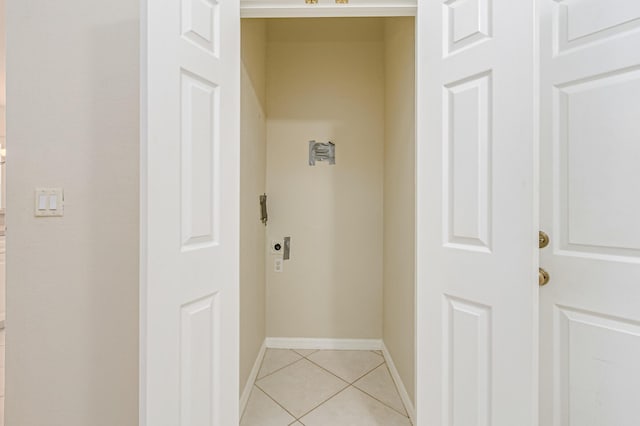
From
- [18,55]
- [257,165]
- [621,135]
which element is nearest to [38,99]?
[18,55]

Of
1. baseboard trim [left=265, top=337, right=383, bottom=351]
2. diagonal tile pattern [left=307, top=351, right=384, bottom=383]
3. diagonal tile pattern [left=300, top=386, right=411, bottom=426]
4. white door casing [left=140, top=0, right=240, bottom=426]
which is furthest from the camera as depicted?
baseboard trim [left=265, top=337, right=383, bottom=351]

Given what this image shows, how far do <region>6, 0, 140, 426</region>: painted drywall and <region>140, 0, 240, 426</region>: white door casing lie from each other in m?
0.42

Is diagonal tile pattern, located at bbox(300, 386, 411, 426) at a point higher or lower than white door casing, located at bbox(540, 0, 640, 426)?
Result: lower

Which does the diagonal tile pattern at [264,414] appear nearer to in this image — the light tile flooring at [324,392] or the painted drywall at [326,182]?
the light tile flooring at [324,392]

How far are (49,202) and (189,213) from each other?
751 mm

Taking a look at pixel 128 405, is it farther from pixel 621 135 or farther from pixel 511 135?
pixel 621 135

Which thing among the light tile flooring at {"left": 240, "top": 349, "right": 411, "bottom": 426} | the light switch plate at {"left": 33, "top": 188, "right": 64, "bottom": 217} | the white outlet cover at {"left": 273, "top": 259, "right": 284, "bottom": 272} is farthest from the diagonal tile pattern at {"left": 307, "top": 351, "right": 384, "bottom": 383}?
the light switch plate at {"left": 33, "top": 188, "right": 64, "bottom": 217}

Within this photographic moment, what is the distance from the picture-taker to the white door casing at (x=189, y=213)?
94 centimetres

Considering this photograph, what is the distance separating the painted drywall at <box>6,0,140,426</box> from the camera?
1217 millimetres

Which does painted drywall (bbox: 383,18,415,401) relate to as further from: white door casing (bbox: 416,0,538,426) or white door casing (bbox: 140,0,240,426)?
white door casing (bbox: 140,0,240,426)

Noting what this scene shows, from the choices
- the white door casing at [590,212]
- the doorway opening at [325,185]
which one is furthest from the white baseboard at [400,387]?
the white door casing at [590,212]

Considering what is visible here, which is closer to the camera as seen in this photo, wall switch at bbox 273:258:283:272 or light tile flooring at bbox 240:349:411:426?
light tile flooring at bbox 240:349:411:426

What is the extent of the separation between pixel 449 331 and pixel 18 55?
2.23 metres

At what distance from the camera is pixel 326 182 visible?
2.57m
